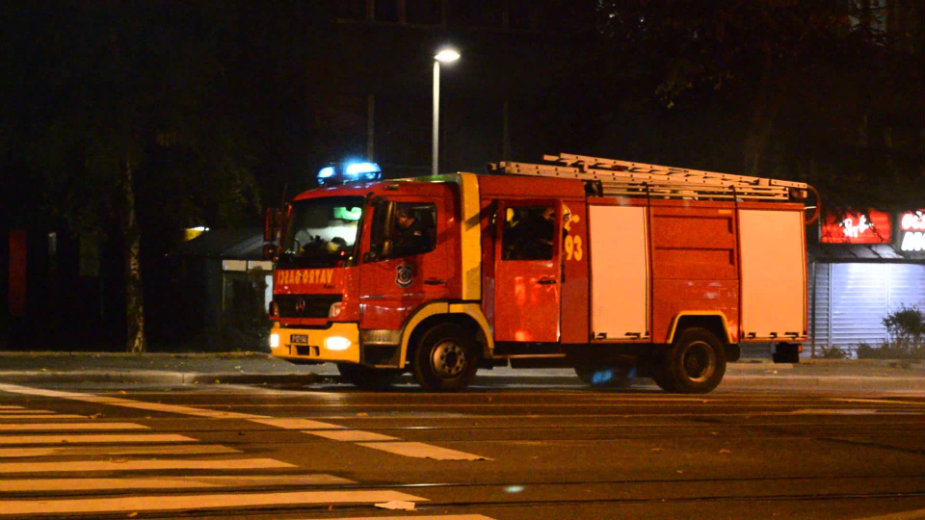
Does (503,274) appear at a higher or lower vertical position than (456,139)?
lower

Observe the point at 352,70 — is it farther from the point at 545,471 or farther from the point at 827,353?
the point at 545,471

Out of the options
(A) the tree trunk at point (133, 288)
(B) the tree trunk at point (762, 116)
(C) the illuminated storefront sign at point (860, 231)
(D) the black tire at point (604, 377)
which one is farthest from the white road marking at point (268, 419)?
(C) the illuminated storefront sign at point (860, 231)

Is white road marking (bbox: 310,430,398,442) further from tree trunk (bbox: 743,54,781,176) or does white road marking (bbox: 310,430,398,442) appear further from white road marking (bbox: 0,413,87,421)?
tree trunk (bbox: 743,54,781,176)

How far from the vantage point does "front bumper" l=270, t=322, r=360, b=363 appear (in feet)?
56.0

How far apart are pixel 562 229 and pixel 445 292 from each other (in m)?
1.91

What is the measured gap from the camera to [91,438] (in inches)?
451

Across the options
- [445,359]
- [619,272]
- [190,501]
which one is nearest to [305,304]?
[445,359]

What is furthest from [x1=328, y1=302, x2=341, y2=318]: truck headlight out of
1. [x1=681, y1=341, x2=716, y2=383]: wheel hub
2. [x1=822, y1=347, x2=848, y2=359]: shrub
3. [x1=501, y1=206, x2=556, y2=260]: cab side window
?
[x1=822, y1=347, x2=848, y2=359]: shrub

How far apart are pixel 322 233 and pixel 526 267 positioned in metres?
2.88

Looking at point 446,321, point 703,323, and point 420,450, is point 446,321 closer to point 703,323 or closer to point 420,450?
point 703,323

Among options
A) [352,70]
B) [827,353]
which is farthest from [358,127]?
[827,353]

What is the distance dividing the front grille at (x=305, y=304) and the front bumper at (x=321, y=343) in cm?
19

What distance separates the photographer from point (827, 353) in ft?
97.3

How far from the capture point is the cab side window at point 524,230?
17.7 metres
